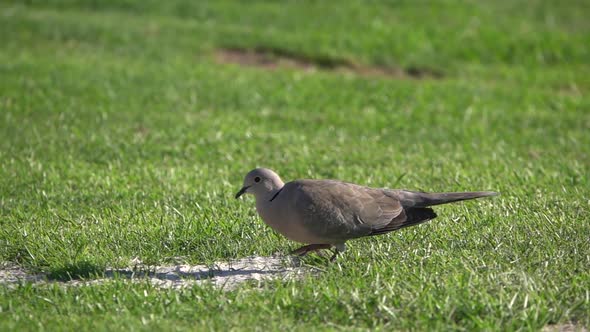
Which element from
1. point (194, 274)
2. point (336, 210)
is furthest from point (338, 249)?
point (194, 274)

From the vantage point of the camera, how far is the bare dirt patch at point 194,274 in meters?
5.57

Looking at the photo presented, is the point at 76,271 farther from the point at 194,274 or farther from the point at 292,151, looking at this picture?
the point at 292,151

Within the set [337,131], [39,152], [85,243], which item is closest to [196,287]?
[85,243]

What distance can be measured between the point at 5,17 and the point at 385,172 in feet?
33.9

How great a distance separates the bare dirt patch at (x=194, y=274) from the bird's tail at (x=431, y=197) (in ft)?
2.95

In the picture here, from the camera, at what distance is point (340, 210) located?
5816mm

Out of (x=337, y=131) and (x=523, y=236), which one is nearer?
(x=523, y=236)

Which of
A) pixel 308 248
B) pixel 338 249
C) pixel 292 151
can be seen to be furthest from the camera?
pixel 292 151

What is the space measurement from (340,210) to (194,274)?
3.58 ft

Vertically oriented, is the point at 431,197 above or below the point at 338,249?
above

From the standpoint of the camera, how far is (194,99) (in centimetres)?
1241

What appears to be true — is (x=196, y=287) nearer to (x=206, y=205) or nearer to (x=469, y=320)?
(x=469, y=320)

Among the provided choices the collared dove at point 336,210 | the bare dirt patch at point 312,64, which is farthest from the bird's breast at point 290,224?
the bare dirt patch at point 312,64

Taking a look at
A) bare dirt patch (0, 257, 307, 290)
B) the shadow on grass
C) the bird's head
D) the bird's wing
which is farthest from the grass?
the bird's head
